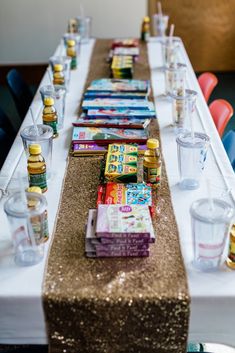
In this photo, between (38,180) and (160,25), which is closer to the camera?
(38,180)

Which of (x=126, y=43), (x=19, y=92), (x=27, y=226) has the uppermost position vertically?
(x=27, y=226)

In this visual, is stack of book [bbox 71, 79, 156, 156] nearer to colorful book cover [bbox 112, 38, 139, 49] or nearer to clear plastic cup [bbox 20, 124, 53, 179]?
clear plastic cup [bbox 20, 124, 53, 179]

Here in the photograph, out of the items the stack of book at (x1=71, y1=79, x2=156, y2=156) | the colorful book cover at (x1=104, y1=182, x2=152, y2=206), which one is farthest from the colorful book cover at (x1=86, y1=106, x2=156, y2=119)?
the colorful book cover at (x1=104, y1=182, x2=152, y2=206)

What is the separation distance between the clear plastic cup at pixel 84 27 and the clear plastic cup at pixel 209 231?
2.37 metres

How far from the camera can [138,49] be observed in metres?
3.00

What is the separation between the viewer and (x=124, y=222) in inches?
44.8

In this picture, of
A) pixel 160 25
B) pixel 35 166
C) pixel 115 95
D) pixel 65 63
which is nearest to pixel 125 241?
pixel 35 166

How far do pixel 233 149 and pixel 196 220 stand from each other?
2.80 feet

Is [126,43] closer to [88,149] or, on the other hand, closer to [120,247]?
[88,149]

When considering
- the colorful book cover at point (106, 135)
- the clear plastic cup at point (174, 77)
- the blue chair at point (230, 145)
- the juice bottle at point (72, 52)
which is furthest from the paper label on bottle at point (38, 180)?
the juice bottle at point (72, 52)

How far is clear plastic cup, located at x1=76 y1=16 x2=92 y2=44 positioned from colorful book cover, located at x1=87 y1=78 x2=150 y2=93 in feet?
3.26

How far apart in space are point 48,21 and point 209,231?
3564mm

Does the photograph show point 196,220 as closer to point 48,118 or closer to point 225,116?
point 48,118

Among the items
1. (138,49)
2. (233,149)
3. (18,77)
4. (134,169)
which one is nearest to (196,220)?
(134,169)
